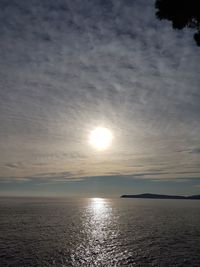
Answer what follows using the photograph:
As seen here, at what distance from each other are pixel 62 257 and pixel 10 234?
24489 mm

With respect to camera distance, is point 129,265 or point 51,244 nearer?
point 129,265

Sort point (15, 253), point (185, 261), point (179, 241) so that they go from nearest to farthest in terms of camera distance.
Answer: point (185, 261), point (15, 253), point (179, 241)

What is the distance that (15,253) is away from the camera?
132 feet

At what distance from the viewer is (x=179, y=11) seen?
20219 mm

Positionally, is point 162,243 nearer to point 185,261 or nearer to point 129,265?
point 185,261

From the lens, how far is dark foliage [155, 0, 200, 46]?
19.9m

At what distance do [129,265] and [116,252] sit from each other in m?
8.31

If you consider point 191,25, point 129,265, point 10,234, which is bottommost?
point 129,265

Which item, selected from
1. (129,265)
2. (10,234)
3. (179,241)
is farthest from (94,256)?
(10,234)

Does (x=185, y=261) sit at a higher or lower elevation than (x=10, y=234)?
lower

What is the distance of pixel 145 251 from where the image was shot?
4328 cm

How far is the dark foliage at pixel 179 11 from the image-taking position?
1986 centimetres

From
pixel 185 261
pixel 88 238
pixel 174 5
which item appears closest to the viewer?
pixel 174 5

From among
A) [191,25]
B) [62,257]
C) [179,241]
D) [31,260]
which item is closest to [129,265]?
[62,257]
